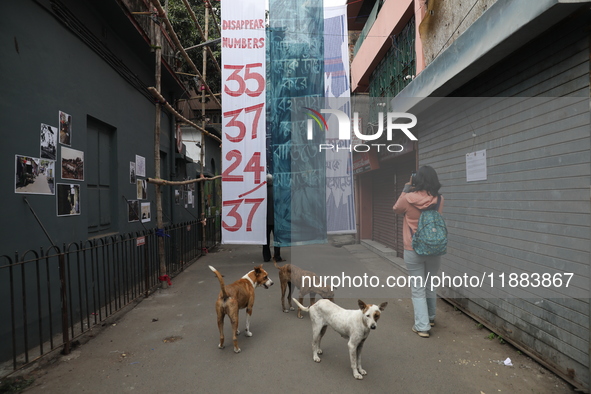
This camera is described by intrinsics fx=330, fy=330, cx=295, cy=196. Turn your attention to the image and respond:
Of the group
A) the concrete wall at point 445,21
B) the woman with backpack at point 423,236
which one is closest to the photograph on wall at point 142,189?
the woman with backpack at point 423,236

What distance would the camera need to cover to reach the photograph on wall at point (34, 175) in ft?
13.1

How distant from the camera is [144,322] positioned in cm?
486

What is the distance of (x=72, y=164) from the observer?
507 cm

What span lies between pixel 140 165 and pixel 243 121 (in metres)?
2.79

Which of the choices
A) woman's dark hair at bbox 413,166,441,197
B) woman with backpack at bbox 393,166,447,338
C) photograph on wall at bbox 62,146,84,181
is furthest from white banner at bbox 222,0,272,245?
woman's dark hair at bbox 413,166,441,197

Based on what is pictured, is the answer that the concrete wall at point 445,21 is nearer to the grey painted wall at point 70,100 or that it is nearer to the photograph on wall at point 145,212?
the grey painted wall at point 70,100

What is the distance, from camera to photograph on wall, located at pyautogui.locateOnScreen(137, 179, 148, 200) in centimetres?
758

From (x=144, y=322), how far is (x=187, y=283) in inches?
84.0

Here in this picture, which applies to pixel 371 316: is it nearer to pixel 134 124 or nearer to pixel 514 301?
pixel 514 301

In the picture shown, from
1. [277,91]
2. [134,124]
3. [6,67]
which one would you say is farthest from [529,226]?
[134,124]

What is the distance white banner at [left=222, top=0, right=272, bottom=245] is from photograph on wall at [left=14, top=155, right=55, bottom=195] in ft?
10.0

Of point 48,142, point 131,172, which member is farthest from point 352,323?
point 131,172

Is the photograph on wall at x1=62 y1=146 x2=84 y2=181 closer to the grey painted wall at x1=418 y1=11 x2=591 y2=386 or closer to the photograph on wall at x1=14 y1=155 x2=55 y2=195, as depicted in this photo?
the photograph on wall at x1=14 y1=155 x2=55 y2=195

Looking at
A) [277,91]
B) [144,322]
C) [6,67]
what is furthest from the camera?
[277,91]
